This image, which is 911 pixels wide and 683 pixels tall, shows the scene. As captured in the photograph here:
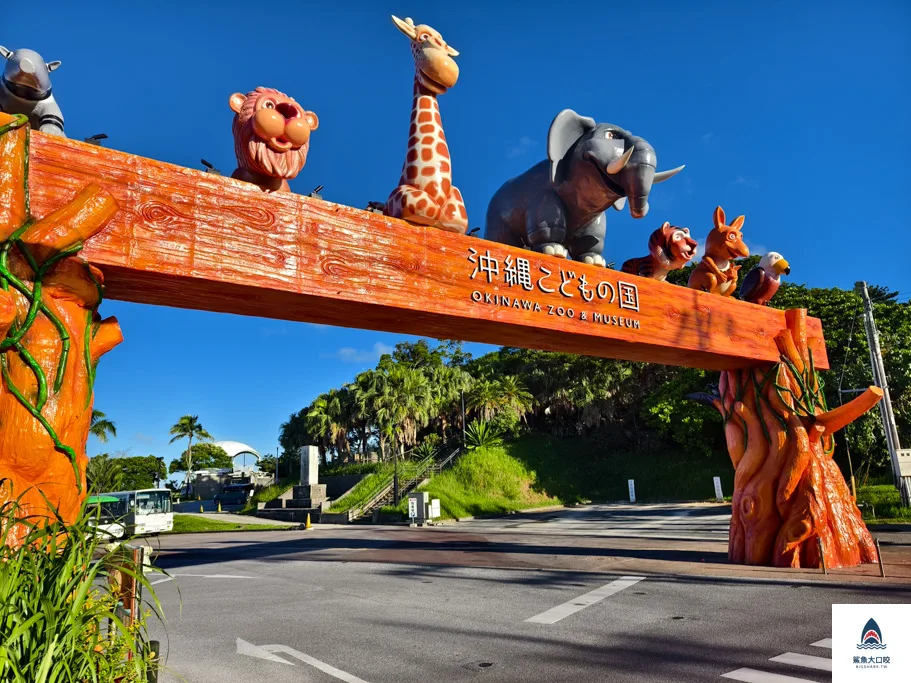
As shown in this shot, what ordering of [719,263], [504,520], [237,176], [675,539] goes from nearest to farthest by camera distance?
[237,176] → [719,263] → [675,539] → [504,520]

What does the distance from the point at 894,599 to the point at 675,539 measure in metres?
7.63

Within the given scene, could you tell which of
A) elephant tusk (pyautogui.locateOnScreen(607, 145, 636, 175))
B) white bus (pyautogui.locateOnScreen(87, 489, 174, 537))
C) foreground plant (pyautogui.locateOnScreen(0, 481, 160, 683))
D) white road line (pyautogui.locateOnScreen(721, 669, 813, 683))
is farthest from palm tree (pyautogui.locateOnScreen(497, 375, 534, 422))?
foreground plant (pyautogui.locateOnScreen(0, 481, 160, 683))

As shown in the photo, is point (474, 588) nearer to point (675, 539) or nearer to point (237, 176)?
point (237, 176)

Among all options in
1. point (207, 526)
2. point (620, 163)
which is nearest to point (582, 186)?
Answer: point (620, 163)

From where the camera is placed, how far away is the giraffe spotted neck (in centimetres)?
632

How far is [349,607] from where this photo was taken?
25.1 feet

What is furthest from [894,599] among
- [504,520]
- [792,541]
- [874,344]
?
[504,520]

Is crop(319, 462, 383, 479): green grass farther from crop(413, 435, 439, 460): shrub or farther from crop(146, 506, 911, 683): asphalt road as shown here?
crop(146, 506, 911, 683): asphalt road

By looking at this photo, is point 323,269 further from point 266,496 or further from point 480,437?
point 266,496

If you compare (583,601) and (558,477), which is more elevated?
(558,477)

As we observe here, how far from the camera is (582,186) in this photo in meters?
8.12

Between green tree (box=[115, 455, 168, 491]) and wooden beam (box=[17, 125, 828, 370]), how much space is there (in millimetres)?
50144

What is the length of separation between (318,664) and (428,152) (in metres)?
4.92

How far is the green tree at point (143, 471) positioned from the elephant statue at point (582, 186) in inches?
1948
